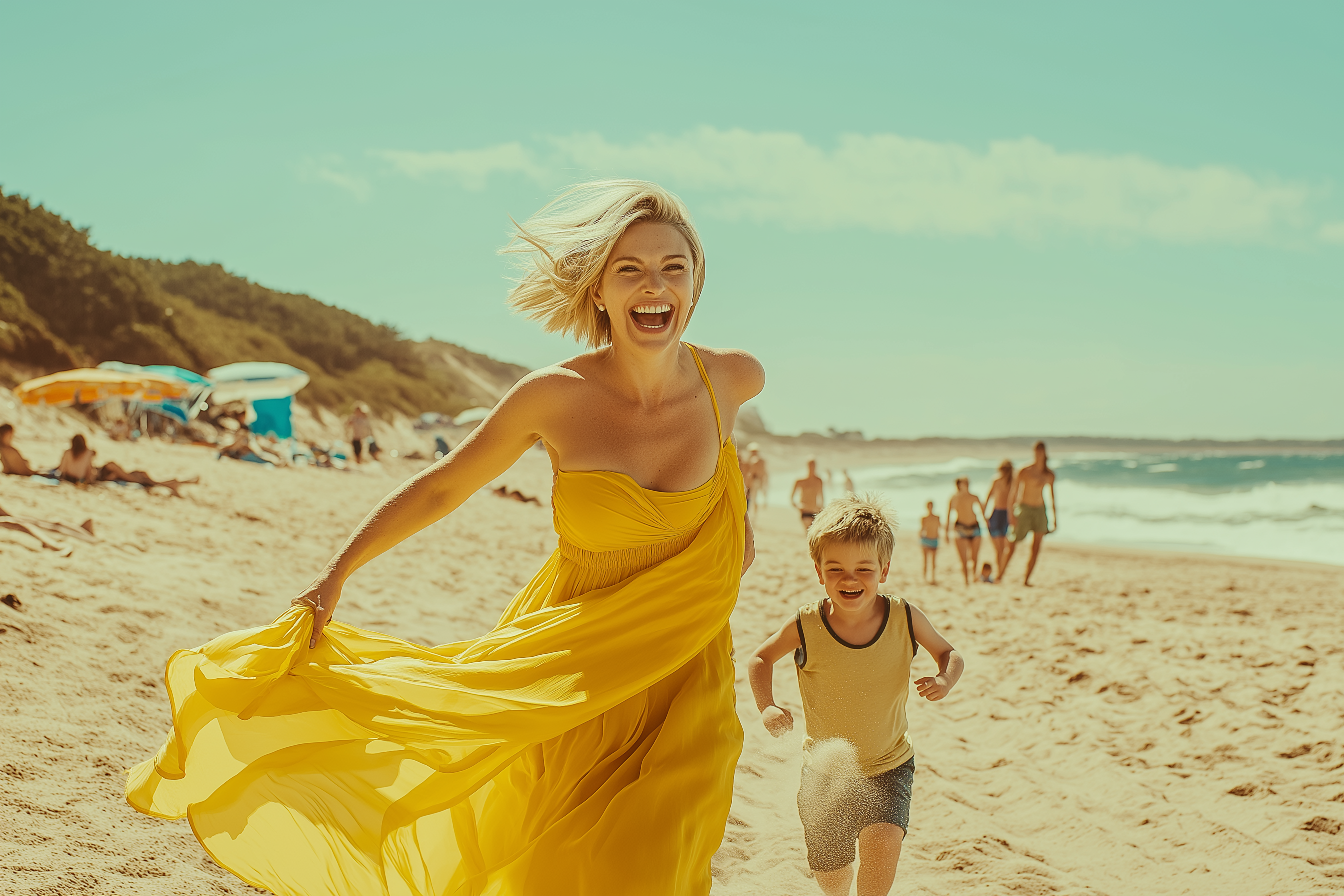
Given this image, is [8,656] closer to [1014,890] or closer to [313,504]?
[1014,890]

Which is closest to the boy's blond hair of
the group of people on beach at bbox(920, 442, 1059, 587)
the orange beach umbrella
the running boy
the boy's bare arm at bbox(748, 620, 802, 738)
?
the running boy

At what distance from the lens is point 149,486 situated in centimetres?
1046

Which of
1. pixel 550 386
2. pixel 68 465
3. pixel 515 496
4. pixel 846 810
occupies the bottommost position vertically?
pixel 515 496

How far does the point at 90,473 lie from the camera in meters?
9.88

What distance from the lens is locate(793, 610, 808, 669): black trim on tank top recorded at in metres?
2.83

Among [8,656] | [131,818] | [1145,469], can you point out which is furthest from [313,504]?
[1145,469]

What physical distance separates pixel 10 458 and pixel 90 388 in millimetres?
9189

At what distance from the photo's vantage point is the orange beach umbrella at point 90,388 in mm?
17172

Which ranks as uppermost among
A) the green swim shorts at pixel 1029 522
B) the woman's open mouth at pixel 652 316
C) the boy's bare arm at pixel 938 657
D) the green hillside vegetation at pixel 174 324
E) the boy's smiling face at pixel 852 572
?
the green hillside vegetation at pixel 174 324

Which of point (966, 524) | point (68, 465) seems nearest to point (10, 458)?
point (68, 465)

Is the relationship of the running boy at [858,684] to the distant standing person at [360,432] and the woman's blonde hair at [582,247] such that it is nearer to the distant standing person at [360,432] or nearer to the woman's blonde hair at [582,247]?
the woman's blonde hair at [582,247]

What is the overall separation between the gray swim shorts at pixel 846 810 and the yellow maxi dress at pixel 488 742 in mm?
536

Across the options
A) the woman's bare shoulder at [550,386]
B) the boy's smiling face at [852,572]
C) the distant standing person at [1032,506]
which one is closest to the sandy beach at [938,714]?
the distant standing person at [1032,506]

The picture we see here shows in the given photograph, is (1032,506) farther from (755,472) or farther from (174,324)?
(174,324)
